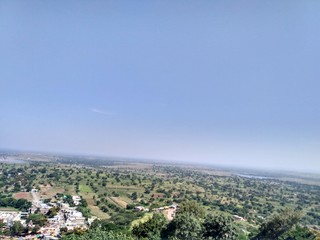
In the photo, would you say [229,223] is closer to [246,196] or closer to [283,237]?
[283,237]

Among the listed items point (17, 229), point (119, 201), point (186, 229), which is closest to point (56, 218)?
point (17, 229)

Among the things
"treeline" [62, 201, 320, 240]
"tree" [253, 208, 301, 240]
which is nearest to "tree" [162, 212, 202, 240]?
"treeline" [62, 201, 320, 240]

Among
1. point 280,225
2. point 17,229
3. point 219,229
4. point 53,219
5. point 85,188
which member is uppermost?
→ point 219,229

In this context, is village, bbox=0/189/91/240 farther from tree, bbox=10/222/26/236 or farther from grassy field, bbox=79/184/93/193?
grassy field, bbox=79/184/93/193

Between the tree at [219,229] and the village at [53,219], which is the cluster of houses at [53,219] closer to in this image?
the village at [53,219]

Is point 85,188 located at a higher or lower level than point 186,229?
lower

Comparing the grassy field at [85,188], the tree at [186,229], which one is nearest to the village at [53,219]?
the grassy field at [85,188]

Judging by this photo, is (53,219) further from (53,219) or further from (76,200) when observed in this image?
(76,200)

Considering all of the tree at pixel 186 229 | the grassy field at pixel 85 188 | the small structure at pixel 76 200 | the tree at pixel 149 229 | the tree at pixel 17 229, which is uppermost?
the tree at pixel 186 229

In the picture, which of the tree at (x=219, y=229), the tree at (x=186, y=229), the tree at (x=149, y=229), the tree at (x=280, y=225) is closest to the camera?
the tree at (x=186, y=229)
